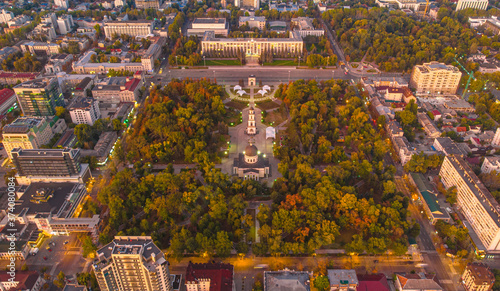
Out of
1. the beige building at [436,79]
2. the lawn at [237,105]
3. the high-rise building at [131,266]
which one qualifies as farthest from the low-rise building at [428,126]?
the high-rise building at [131,266]

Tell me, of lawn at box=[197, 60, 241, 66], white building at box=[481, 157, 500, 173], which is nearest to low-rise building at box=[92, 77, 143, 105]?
lawn at box=[197, 60, 241, 66]

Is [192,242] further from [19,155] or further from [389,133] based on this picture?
[389,133]

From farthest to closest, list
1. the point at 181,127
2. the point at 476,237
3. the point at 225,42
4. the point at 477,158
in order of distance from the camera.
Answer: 1. the point at 225,42
2. the point at 181,127
3. the point at 477,158
4. the point at 476,237

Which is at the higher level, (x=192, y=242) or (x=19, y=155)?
(x=19, y=155)

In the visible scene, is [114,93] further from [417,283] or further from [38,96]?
[417,283]

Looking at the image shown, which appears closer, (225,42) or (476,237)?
(476,237)

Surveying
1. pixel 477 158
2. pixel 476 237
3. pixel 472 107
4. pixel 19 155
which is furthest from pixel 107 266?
pixel 472 107

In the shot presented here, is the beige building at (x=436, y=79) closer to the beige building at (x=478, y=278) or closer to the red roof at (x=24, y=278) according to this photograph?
the beige building at (x=478, y=278)

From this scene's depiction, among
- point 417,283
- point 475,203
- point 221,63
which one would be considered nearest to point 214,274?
point 417,283
